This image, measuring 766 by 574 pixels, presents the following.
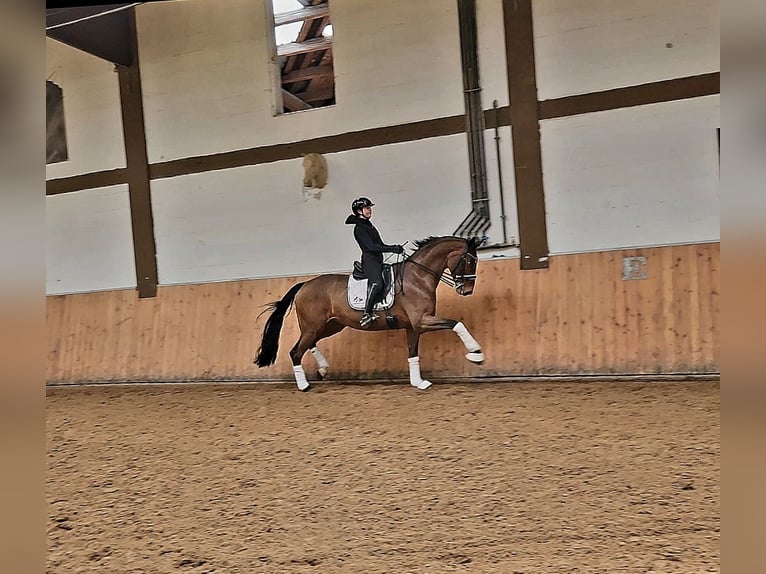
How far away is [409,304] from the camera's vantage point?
4.95 meters

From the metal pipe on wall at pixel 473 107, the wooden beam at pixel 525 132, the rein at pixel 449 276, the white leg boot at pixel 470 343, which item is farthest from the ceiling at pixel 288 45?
the white leg boot at pixel 470 343

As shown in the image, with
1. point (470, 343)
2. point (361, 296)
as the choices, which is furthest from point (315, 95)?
point (470, 343)

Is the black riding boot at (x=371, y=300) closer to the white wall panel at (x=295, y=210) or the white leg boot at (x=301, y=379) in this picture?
the white leg boot at (x=301, y=379)

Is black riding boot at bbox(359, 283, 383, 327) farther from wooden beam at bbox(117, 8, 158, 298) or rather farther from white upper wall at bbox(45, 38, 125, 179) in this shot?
white upper wall at bbox(45, 38, 125, 179)

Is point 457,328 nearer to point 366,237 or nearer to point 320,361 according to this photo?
point 366,237

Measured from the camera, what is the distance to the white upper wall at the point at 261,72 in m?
5.74

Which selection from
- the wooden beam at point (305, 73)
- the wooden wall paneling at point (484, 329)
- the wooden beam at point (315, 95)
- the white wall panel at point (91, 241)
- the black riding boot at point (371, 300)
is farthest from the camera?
the wooden beam at point (315, 95)

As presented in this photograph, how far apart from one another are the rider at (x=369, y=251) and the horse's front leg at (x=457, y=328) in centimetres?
47

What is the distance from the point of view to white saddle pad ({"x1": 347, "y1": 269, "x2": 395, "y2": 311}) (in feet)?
16.3

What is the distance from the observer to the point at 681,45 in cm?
493

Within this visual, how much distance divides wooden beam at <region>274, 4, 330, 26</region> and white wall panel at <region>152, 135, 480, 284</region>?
5.67 feet

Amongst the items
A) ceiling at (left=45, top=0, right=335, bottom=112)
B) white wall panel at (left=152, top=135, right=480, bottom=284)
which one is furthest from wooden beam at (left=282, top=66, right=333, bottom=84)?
white wall panel at (left=152, top=135, right=480, bottom=284)

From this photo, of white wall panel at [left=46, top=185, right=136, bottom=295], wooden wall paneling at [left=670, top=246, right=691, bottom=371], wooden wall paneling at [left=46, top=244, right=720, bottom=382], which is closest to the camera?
wooden wall paneling at [left=670, top=246, right=691, bottom=371]

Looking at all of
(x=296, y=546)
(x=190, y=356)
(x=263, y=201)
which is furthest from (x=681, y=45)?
(x=190, y=356)
